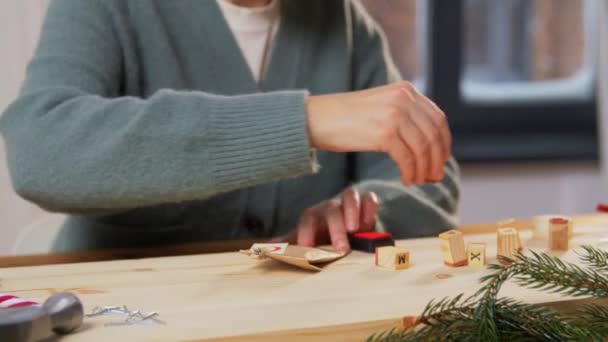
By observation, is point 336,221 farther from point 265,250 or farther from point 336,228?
point 265,250

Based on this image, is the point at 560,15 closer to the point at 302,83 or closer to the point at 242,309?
the point at 302,83

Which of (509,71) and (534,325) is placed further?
(509,71)

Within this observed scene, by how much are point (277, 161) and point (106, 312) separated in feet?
0.84

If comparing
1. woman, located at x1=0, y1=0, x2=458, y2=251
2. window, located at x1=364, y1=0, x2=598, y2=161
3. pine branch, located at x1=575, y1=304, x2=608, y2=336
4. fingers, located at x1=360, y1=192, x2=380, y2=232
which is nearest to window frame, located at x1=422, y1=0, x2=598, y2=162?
window, located at x1=364, y1=0, x2=598, y2=161

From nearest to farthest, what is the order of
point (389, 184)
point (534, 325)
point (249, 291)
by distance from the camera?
1. point (534, 325)
2. point (249, 291)
3. point (389, 184)

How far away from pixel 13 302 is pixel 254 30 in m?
0.70

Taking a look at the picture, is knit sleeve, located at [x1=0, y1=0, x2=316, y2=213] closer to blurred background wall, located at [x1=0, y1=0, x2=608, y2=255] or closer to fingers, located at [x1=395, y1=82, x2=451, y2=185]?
fingers, located at [x1=395, y1=82, x2=451, y2=185]

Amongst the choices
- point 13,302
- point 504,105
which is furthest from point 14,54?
point 504,105

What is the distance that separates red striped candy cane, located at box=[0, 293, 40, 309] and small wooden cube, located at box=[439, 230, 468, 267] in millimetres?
344

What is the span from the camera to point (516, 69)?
2168mm

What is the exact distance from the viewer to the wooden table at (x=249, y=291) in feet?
1.57

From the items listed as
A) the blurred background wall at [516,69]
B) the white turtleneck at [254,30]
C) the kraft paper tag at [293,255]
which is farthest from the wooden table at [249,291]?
the blurred background wall at [516,69]

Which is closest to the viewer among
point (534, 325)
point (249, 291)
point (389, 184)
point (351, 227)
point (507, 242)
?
point (534, 325)

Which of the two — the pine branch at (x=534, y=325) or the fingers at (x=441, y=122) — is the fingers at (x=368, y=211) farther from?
the pine branch at (x=534, y=325)
